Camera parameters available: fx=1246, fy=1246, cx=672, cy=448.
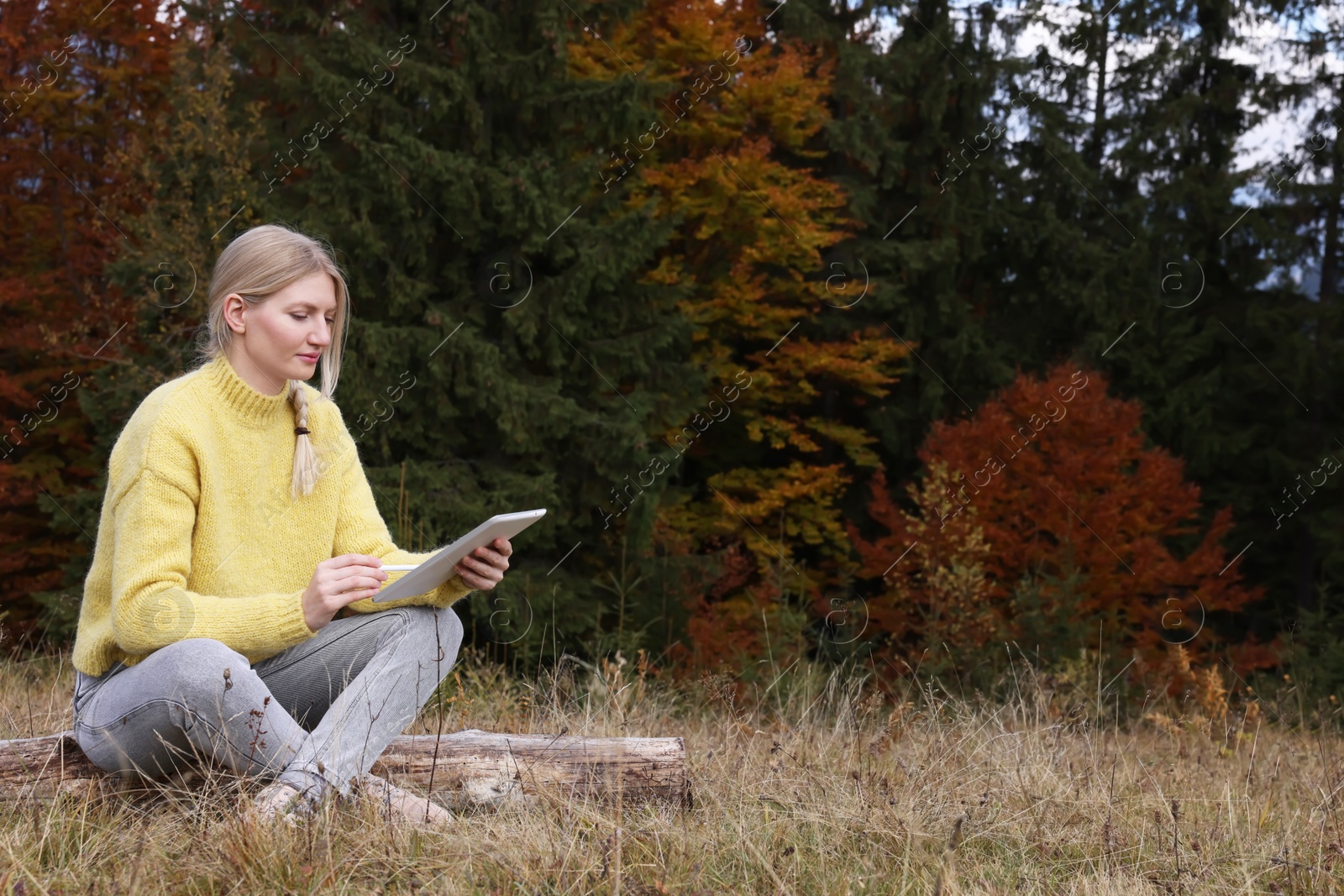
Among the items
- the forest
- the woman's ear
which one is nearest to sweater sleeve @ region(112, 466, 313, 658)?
the woman's ear

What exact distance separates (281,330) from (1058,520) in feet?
35.1

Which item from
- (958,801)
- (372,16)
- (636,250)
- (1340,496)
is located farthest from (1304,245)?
(958,801)

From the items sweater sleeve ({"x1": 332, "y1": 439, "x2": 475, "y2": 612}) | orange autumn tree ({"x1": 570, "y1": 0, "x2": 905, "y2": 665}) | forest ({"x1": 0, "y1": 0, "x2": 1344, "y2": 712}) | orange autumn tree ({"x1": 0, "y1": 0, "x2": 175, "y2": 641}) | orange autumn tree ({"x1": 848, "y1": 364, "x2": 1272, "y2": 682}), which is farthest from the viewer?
orange autumn tree ({"x1": 570, "y1": 0, "x2": 905, "y2": 665})

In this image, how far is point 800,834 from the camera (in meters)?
2.78

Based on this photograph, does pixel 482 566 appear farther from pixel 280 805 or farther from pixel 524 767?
pixel 280 805

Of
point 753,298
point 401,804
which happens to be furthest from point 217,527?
point 753,298

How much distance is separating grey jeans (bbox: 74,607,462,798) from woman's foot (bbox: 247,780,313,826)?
35 mm

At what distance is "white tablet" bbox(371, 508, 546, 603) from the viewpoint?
271 centimetres

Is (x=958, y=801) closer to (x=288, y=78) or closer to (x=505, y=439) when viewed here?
(x=505, y=439)

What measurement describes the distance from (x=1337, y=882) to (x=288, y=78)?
430 inches

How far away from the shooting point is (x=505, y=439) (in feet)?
37.9

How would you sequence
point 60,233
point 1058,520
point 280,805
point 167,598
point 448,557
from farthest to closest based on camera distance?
1. point 1058,520
2. point 60,233
3. point 448,557
4. point 167,598
5. point 280,805

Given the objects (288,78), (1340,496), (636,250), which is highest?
(288,78)

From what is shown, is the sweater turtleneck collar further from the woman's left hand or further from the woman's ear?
the woman's left hand
